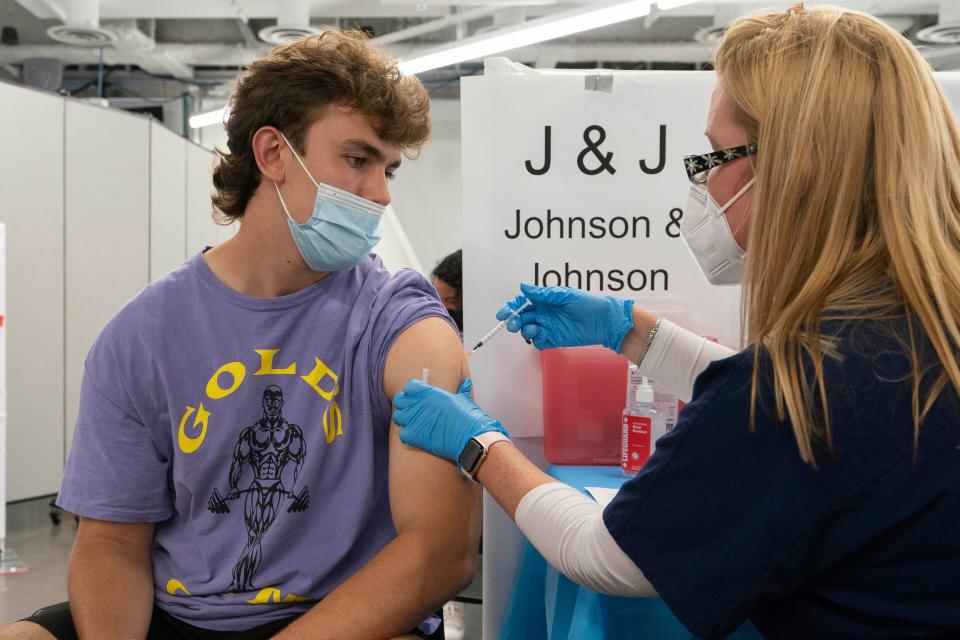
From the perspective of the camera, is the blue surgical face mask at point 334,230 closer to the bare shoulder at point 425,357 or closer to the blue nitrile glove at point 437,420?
the bare shoulder at point 425,357

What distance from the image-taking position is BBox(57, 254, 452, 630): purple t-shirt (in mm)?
1372

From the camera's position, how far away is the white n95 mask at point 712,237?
1.28 meters

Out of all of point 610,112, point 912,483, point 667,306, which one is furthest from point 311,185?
point 912,483

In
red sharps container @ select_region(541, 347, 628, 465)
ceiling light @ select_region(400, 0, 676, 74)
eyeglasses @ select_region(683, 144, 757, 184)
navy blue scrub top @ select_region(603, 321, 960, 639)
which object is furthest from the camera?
ceiling light @ select_region(400, 0, 676, 74)

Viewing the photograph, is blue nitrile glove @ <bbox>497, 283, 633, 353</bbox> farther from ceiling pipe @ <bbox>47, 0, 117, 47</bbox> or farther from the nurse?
ceiling pipe @ <bbox>47, 0, 117, 47</bbox>

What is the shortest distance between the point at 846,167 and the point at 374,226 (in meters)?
0.88

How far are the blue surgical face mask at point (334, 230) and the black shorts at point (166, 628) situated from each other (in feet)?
2.01

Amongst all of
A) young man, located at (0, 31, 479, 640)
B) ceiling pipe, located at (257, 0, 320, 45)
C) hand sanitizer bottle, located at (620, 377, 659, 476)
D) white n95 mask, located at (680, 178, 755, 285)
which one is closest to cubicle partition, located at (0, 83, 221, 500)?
ceiling pipe, located at (257, 0, 320, 45)

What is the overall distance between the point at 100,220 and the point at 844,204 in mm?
4872

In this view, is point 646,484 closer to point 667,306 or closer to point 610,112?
point 667,306

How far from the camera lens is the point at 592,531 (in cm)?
104

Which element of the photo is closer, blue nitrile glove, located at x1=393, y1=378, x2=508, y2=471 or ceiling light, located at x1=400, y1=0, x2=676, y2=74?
blue nitrile glove, located at x1=393, y1=378, x2=508, y2=471

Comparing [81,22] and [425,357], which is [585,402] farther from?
[81,22]

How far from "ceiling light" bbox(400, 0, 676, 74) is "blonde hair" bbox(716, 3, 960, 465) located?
2814 mm
